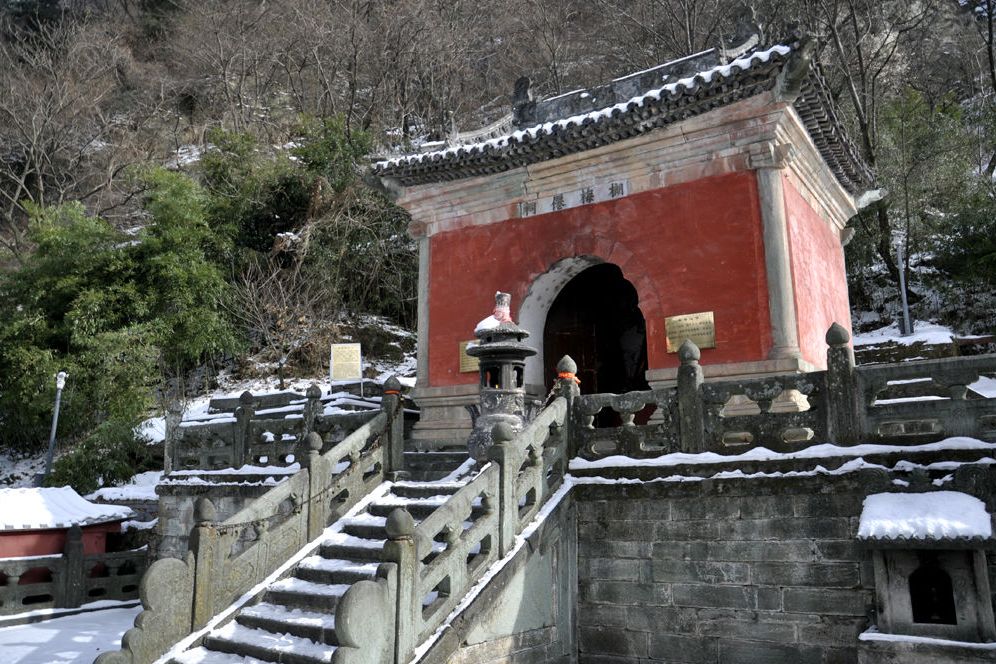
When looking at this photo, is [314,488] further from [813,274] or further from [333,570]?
[813,274]

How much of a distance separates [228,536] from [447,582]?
2.22 m

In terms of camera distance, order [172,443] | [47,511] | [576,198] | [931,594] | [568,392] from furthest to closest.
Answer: [172,443] → [47,511] → [576,198] → [568,392] → [931,594]

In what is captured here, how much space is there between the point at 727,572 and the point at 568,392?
224 centimetres

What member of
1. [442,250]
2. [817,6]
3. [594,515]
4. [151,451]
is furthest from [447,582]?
[817,6]

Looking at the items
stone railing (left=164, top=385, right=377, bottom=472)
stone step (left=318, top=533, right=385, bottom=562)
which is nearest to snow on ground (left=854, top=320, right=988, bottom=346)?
stone railing (left=164, top=385, right=377, bottom=472)

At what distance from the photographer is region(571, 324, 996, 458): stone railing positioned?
231 inches

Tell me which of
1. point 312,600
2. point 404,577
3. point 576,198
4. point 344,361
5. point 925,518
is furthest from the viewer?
point 344,361

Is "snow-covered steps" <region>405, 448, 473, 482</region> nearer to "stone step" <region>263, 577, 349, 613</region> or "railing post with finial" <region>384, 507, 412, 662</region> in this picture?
"stone step" <region>263, 577, 349, 613</region>

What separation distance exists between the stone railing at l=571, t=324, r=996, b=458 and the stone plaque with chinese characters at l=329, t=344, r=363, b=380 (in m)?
6.41

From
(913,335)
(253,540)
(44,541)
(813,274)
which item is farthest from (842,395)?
(913,335)

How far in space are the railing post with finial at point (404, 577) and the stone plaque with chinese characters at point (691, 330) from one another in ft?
16.6

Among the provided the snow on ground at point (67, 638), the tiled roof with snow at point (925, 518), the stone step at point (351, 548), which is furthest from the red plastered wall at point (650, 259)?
the snow on ground at point (67, 638)

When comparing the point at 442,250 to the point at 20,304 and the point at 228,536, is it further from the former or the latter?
the point at 20,304

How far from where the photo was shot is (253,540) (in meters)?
7.14
